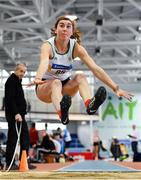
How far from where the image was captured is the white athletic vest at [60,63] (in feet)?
13.6

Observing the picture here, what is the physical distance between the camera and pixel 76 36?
4.45 metres

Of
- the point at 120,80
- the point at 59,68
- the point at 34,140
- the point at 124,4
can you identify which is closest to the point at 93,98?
the point at 59,68

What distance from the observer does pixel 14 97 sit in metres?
5.46

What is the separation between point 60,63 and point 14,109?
4.92 feet

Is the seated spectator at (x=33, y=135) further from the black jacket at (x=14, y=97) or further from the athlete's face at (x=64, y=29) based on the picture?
the athlete's face at (x=64, y=29)

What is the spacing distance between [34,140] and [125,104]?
17.2m

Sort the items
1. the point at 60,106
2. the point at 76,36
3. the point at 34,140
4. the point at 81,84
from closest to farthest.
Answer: the point at 60,106, the point at 81,84, the point at 76,36, the point at 34,140

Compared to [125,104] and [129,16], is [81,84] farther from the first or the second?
[125,104]

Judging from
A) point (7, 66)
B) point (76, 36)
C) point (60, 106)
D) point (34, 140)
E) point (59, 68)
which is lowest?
point (34, 140)

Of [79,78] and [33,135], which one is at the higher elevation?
[79,78]

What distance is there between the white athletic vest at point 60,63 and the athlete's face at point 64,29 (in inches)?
6.3

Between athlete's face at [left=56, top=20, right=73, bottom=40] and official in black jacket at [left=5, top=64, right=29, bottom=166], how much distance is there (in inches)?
58.4

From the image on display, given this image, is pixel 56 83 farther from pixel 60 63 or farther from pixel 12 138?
pixel 12 138

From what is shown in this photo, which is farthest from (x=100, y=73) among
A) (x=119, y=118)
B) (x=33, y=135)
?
(x=119, y=118)
